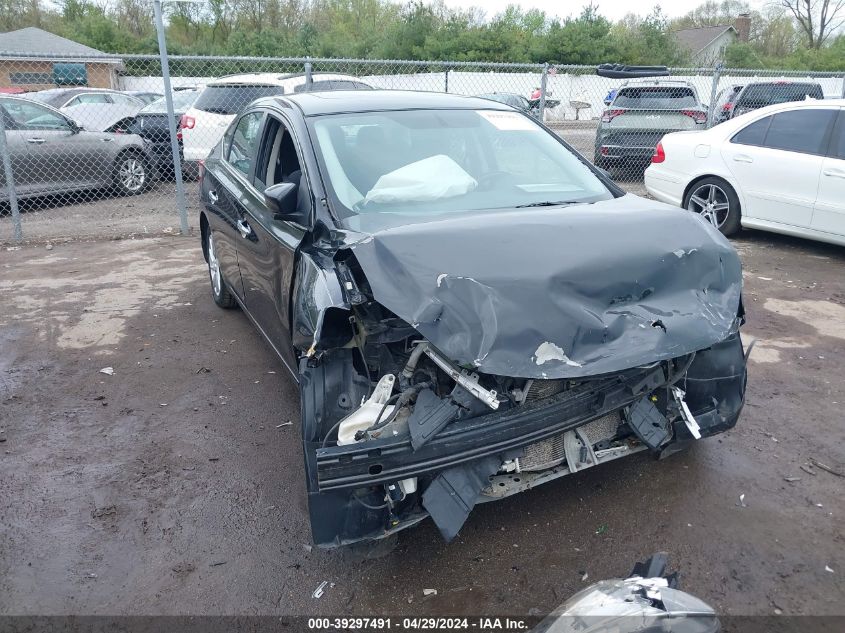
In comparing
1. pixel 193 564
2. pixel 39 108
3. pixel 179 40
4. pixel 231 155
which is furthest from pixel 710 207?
pixel 179 40

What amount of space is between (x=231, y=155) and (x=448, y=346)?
321 centimetres

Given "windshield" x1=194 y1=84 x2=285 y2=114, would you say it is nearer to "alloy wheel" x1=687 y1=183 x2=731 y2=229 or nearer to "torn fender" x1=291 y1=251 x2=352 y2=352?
"alloy wheel" x1=687 y1=183 x2=731 y2=229

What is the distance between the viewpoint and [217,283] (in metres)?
5.61

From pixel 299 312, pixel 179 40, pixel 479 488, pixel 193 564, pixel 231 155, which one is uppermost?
pixel 179 40

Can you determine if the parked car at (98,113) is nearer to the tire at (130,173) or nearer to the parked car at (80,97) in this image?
the parked car at (80,97)

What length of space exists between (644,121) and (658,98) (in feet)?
2.75

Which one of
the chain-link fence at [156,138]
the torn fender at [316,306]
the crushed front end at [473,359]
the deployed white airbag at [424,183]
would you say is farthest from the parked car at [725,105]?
the torn fender at [316,306]

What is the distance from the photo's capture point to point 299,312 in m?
2.92

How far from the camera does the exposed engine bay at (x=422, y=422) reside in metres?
2.35

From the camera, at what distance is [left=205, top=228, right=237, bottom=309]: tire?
5.45m

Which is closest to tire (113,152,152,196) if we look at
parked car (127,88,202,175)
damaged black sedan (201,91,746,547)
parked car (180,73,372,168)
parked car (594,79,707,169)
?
parked car (127,88,202,175)

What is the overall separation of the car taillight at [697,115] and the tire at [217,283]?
8776mm

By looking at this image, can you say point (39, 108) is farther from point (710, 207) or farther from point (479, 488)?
point (479, 488)

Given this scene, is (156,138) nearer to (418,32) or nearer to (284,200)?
(284,200)
